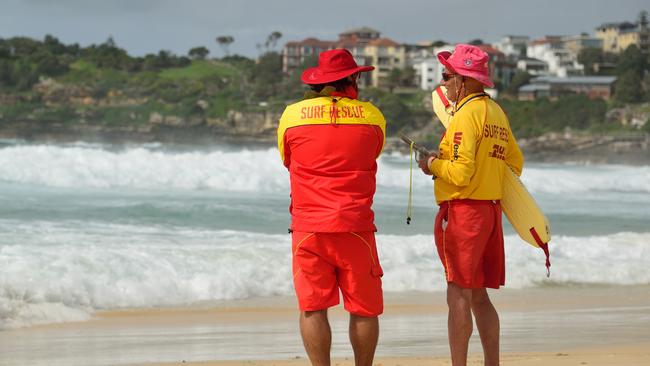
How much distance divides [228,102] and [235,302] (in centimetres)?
10834

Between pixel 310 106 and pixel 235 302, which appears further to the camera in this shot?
pixel 235 302

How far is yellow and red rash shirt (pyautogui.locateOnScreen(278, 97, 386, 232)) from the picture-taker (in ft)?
14.1

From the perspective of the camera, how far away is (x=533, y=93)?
11344 centimetres

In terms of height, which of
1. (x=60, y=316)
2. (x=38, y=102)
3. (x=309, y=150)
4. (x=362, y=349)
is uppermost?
(x=309, y=150)

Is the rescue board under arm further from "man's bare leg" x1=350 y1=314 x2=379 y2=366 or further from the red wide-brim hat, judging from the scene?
"man's bare leg" x1=350 y1=314 x2=379 y2=366

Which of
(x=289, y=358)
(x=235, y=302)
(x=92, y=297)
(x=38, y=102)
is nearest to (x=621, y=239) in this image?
(x=235, y=302)

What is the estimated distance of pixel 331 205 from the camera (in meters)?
4.31

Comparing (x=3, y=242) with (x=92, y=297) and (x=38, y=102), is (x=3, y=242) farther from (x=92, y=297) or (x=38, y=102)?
(x=38, y=102)

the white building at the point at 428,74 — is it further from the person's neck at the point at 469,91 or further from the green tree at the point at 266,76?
the person's neck at the point at 469,91

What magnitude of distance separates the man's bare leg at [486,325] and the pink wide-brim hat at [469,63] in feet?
2.71

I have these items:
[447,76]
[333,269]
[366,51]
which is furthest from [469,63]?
[366,51]

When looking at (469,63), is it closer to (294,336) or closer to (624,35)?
(294,336)

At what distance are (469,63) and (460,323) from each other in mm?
1005

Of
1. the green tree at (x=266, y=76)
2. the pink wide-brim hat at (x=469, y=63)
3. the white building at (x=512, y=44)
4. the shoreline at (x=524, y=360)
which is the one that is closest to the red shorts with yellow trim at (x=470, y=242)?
the pink wide-brim hat at (x=469, y=63)
